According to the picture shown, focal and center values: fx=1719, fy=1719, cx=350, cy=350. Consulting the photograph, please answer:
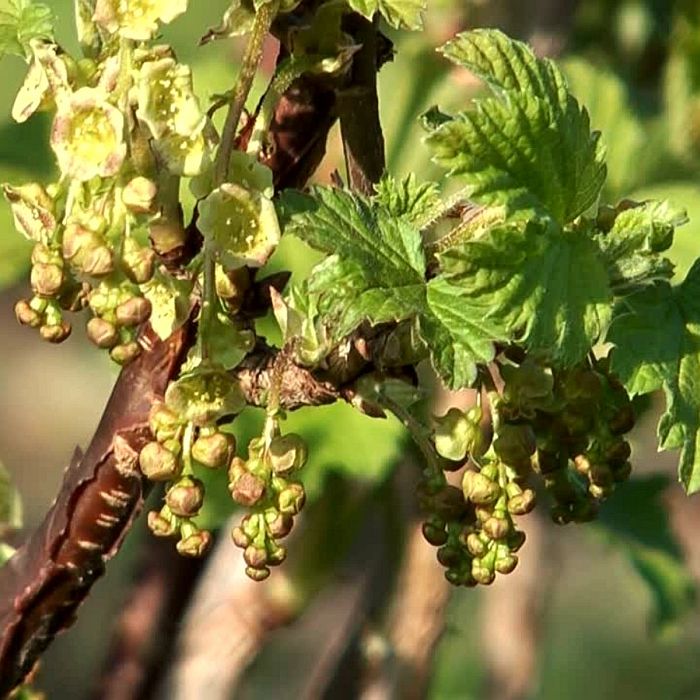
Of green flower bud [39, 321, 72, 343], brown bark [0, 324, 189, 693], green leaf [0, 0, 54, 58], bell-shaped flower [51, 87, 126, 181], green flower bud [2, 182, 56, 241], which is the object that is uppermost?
green leaf [0, 0, 54, 58]

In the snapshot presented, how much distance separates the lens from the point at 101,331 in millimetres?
883

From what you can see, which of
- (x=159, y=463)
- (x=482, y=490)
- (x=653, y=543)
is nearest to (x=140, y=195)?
(x=159, y=463)

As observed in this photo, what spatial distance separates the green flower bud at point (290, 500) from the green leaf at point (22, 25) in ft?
0.90

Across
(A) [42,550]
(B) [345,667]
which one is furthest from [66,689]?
(A) [42,550]

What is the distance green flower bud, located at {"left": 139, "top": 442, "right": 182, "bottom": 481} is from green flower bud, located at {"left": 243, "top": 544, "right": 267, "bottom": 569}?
0.18 ft

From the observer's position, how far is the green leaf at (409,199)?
92cm

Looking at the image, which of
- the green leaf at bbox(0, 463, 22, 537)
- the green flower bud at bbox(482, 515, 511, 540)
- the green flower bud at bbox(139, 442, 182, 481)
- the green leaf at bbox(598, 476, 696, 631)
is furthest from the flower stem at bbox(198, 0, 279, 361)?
the green leaf at bbox(598, 476, 696, 631)

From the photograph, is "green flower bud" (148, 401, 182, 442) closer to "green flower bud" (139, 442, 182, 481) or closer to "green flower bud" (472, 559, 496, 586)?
"green flower bud" (139, 442, 182, 481)

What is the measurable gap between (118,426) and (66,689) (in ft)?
12.3

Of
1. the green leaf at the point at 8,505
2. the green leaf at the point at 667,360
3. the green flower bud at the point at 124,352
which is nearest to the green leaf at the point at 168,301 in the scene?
the green flower bud at the point at 124,352

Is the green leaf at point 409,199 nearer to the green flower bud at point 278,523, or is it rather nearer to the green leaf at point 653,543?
the green flower bud at point 278,523

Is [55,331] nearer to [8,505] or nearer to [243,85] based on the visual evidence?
[243,85]

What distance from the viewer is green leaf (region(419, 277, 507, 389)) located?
0.88 metres

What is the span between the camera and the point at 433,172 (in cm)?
190
